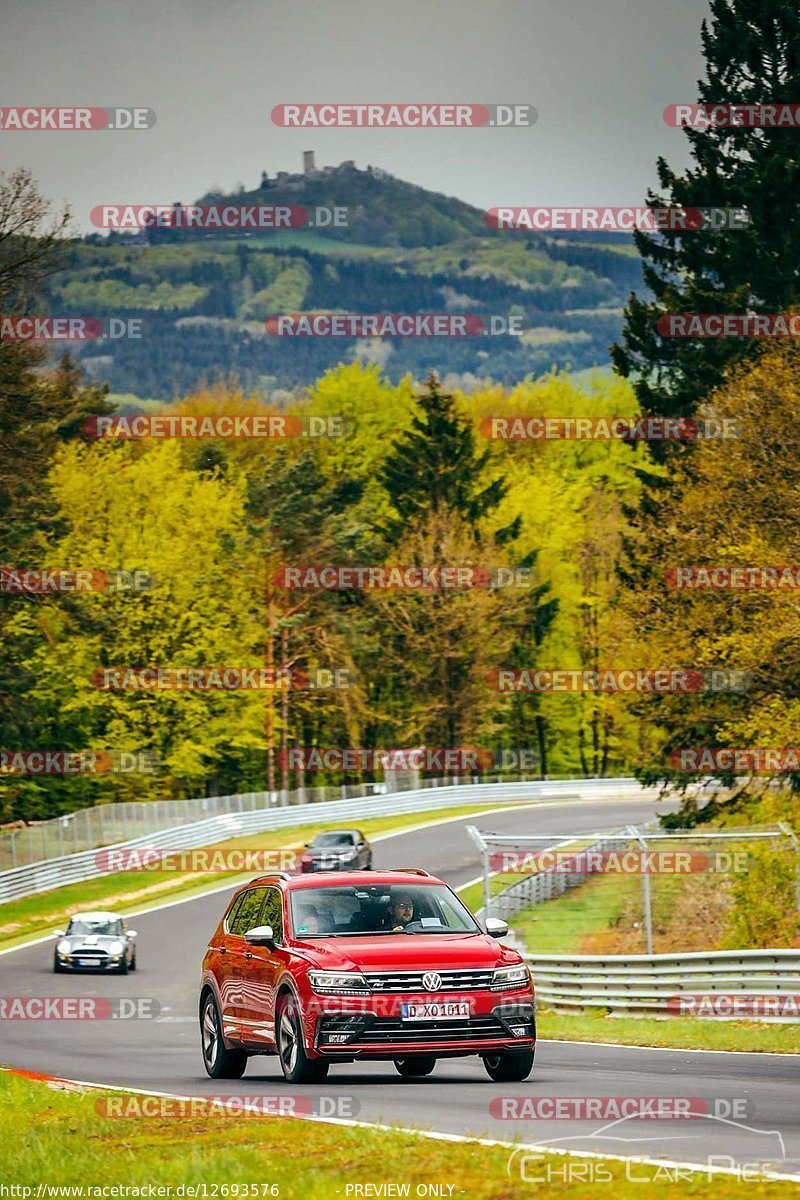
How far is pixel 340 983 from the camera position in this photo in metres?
14.3

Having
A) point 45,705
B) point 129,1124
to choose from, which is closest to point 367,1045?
point 129,1124

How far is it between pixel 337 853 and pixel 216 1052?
33.7 metres

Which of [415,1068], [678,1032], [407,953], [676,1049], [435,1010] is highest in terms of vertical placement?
[407,953]

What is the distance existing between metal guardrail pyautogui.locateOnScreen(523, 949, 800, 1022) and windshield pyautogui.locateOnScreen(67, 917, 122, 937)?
1102 cm

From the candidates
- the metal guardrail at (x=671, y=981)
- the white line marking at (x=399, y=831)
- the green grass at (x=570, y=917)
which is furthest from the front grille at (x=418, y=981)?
the white line marking at (x=399, y=831)

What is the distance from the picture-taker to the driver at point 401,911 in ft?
50.8

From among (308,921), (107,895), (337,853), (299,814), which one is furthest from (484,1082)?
(299,814)

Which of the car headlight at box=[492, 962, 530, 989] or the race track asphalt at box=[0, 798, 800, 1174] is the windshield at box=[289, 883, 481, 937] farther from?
the race track asphalt at box=[0, 798, 800, 1174]

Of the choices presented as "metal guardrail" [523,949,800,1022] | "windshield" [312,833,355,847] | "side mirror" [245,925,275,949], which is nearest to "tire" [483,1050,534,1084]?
"side mirror" [245,925,275,949]

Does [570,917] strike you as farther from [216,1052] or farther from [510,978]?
[510,978]

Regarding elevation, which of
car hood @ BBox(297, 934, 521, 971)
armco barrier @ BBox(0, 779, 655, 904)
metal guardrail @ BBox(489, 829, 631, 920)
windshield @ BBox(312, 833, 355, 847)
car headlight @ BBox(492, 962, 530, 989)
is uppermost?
car hood @ BBox(297, 934, 521, 971)

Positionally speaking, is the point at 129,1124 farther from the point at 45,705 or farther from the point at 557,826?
the point at 45,705

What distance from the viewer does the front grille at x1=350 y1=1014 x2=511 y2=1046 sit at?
46.6 ft

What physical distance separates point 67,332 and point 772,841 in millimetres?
29413
